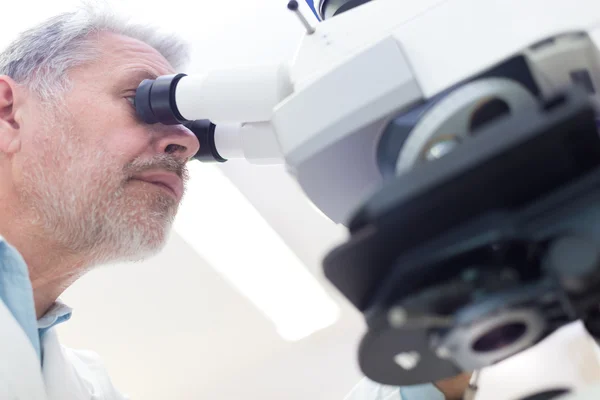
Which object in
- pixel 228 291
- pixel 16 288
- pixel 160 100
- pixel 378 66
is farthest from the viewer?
pixel 228 291

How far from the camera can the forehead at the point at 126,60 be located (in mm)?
1192

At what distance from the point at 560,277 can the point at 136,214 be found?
2.92 ft

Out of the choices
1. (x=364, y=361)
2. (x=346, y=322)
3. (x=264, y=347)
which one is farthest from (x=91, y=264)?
(x=346, y=322)

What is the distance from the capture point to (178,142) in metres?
1.08

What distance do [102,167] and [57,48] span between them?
36cm

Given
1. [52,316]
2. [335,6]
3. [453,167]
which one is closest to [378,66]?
[453,167]

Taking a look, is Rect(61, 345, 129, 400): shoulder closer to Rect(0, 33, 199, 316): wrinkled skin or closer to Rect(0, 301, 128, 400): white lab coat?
Rect(0, 301, 128, 400): white lab coat

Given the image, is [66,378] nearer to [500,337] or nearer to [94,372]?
[94,372]

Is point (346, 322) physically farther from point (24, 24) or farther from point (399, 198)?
point (399, 198)

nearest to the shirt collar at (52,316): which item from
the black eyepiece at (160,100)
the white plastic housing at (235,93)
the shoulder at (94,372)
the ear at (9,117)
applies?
the shoulder at (94,372)

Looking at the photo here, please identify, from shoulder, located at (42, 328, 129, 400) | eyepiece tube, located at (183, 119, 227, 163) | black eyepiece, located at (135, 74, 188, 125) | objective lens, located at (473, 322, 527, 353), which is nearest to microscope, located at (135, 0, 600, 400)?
objective lens, located at (473, 322, 527, 353)

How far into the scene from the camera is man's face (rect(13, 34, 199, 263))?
1.09 m

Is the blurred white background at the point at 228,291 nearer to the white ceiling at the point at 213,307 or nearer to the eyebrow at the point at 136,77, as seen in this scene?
the white ceiling at the point at 213,307

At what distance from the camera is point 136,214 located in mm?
1123
